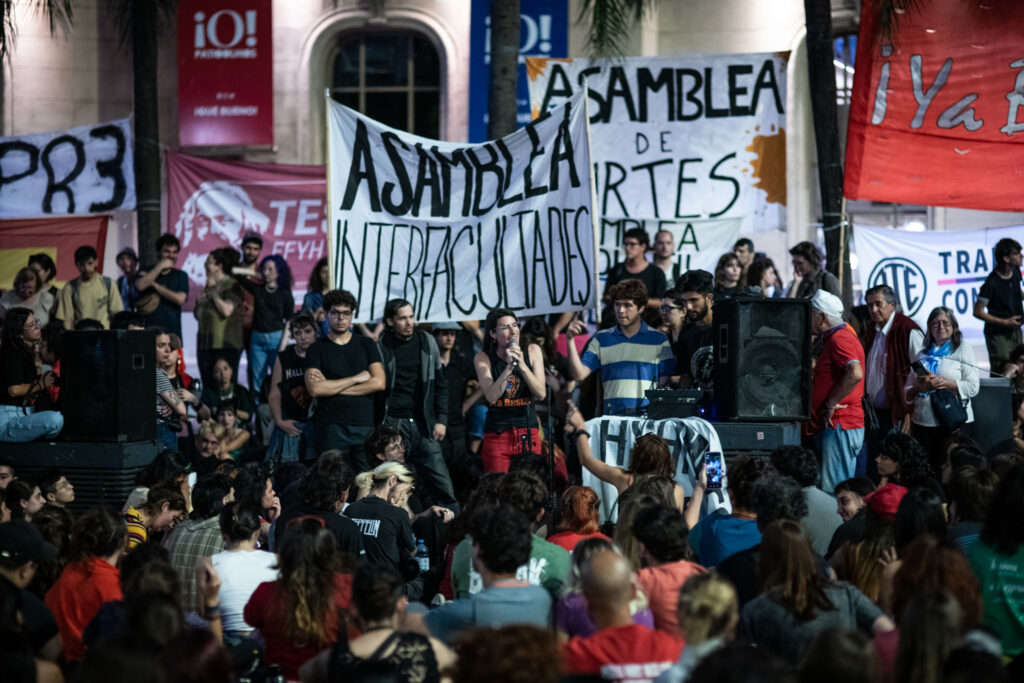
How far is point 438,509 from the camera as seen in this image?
27.7 ft

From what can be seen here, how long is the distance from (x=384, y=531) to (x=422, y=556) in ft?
2.92

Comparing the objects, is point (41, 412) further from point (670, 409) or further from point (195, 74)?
point (195, 74)

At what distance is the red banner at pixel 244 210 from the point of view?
15898mm

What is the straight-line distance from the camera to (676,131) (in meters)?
13.7

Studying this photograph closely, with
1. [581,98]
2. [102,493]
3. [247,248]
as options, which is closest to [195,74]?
[247,248]

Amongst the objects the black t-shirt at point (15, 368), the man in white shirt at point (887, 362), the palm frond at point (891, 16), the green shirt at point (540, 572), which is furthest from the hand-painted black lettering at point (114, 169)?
the green shirt at point (540, 572)

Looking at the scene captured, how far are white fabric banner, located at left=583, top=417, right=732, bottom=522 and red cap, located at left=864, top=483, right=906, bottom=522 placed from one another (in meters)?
1.64

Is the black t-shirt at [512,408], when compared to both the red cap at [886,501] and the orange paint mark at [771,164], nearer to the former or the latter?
the red cap at [886,501]

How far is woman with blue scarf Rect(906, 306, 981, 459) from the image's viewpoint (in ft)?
33.1

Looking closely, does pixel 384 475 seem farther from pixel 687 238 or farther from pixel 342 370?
pixel 687 238

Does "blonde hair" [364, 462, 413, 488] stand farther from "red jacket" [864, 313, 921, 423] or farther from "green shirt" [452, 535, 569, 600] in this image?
"red jacket" [864, 313, 921, 423]

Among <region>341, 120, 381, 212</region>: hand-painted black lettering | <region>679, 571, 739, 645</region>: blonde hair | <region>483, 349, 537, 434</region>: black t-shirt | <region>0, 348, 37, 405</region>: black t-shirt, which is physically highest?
<region>341, 120, 381, 212</region>: hand-painted black lettering

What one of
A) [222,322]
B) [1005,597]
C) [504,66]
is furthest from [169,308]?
[1005,597]

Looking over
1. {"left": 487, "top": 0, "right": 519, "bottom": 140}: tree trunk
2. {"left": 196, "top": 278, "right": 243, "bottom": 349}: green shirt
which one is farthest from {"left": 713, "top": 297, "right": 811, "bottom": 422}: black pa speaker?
{"left": 196, "top": 278, "right": 243, "bottom": 349}: green shirt
